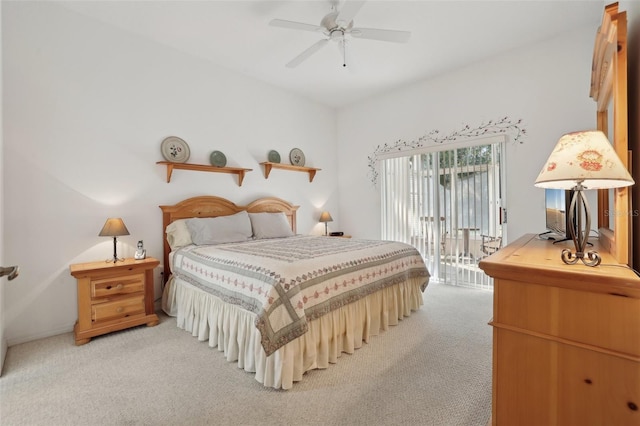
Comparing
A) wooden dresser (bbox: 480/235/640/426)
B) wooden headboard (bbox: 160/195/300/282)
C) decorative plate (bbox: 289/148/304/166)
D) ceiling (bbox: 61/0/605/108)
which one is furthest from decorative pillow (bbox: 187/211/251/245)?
wooden dresser (bbox: 480/235/640/426)

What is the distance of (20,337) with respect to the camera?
2.52 meters

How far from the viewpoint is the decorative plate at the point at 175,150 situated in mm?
3391

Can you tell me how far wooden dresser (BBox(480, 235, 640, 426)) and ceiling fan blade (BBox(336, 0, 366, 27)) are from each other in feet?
6.44

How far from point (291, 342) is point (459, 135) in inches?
139

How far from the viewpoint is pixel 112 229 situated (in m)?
2.72

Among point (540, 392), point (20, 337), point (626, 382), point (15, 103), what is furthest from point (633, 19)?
point (20, 337)

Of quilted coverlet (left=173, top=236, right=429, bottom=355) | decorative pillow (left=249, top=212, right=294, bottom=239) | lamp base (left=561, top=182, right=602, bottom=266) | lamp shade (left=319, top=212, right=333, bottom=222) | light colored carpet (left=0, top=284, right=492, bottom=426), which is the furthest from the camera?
lamp shade (left=319, top=212, right=333, bottom=222)

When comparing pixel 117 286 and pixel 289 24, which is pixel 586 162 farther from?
pixel 117 286

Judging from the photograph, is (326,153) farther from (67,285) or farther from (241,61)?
(67,285)

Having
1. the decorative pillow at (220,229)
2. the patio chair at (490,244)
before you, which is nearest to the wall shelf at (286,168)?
the decorative pillow at (220,229)

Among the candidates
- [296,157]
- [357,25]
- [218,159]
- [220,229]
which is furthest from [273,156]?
[357,25]

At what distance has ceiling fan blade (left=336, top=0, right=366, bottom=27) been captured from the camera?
6.92ft

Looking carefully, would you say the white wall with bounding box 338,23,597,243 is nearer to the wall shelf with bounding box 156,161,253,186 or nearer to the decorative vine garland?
the decorative vine garland

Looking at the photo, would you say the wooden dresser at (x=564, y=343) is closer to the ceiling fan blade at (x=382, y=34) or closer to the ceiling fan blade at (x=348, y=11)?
the ceiling fan blade at (x=348, y=11)
